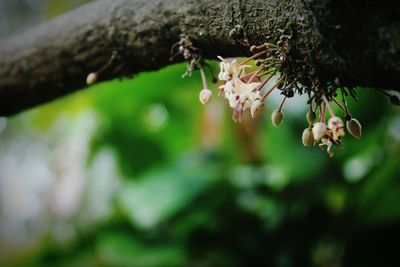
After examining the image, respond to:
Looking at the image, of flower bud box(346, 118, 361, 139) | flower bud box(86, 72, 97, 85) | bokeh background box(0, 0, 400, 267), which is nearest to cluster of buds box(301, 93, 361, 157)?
flower bud box(346, 118, 361, 139)

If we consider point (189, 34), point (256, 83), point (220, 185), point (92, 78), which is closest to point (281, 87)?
point (256, 83)

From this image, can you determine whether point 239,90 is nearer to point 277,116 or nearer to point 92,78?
point 277,116

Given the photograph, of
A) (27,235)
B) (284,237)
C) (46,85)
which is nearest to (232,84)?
(46,85)

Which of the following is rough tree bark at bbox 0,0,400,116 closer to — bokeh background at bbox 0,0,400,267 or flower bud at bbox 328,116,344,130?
flower bud at bbox 328,116,344,130

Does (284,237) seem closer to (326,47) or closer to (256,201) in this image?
(256,201)

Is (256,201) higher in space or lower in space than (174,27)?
lower

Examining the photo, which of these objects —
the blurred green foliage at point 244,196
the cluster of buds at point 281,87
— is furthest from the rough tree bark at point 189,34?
the blurred green foliage at point 244,196

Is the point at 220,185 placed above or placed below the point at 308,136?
below
